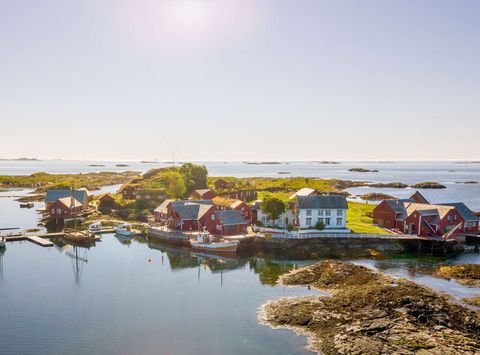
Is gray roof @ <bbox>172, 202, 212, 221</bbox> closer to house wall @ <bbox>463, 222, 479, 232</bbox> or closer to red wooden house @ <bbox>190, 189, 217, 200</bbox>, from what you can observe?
red wooden house @ <bbox>190, 189, 217, 200</bbox>

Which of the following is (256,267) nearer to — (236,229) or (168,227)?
(236,229)

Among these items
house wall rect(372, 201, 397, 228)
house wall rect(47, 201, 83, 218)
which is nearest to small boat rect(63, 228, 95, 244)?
house wall rect(47, 201, 83, 218)

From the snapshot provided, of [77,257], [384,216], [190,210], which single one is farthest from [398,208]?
[77,257]

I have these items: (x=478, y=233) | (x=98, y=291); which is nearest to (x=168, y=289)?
(x=98, y=291)

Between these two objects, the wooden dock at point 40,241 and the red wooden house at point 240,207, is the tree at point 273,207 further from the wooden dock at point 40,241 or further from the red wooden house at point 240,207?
the wooden dock at point 40,241

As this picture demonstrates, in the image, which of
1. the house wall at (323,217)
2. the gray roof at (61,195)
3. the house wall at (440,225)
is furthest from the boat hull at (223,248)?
the gray roof at (61,195)

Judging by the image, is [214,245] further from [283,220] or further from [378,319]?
[378,319]
